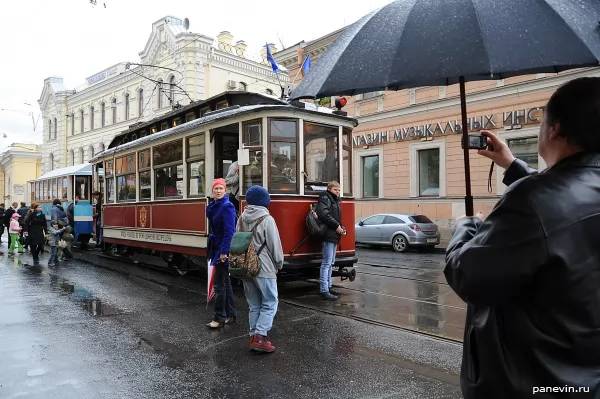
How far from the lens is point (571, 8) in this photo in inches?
89.0

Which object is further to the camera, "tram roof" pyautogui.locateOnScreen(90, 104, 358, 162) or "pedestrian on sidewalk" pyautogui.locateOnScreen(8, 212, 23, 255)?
"pedestrian on sidewalk" pyautogui.locateOnScreen(8, 212, 23, 255)

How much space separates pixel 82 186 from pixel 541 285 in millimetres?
19608

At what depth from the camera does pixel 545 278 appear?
141 centimetres

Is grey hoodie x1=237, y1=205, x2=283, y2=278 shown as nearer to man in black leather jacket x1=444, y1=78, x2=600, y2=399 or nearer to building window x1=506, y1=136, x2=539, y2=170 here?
man in black leather jacket x1=444, y1=78, x2=600, y2=399

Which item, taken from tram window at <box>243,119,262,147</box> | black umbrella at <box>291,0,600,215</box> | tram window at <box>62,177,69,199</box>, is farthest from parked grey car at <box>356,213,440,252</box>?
black umbrella at <box>291,0,600,215</box>

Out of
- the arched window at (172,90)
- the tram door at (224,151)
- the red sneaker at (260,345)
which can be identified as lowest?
the red sneaker at (260,345)

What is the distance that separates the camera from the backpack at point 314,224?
796 centimetres

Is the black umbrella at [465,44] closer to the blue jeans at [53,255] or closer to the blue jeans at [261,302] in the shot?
the blue jeans at [261,302]

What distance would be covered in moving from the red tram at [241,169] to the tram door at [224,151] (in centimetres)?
2

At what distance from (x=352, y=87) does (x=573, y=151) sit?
126 cm

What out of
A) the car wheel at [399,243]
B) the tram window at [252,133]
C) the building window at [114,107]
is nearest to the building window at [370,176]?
the car wheel at [399,243]

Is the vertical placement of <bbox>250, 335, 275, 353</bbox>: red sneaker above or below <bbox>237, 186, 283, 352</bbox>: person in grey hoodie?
below

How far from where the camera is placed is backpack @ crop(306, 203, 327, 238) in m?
7.96

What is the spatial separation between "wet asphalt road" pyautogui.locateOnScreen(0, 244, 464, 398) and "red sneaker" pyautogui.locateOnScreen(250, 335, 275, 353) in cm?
8
